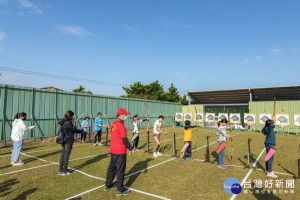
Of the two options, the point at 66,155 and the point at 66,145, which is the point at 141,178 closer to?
the point at 66,155

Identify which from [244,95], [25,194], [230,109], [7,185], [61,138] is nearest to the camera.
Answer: [25,194]

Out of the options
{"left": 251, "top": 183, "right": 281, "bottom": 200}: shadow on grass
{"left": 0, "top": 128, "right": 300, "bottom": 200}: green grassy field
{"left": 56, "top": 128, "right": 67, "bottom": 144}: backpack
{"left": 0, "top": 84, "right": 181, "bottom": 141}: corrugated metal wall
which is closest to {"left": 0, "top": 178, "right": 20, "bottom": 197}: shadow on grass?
{"left": 0, "top": 128, "right": 300, "bottom": 200}: green grassy field

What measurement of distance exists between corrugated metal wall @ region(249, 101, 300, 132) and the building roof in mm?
1972

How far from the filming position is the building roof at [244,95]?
73.0ft

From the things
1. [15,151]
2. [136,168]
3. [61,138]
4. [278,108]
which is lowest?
[136,168]

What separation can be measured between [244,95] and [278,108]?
555 centimetres

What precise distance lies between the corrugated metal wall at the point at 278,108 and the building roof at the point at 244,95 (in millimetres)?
1972

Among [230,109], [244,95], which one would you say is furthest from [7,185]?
[230,109]

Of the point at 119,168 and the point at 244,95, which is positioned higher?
the point at 244,95

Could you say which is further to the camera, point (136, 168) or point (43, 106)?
point (43, 106)

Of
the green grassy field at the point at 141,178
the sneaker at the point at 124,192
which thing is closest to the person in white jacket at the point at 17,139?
the green grassy field at the point at 141,178

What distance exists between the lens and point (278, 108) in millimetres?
20516

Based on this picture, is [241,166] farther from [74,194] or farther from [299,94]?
[299,94]

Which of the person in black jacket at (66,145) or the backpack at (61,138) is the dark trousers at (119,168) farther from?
the backpack at (61,138)
